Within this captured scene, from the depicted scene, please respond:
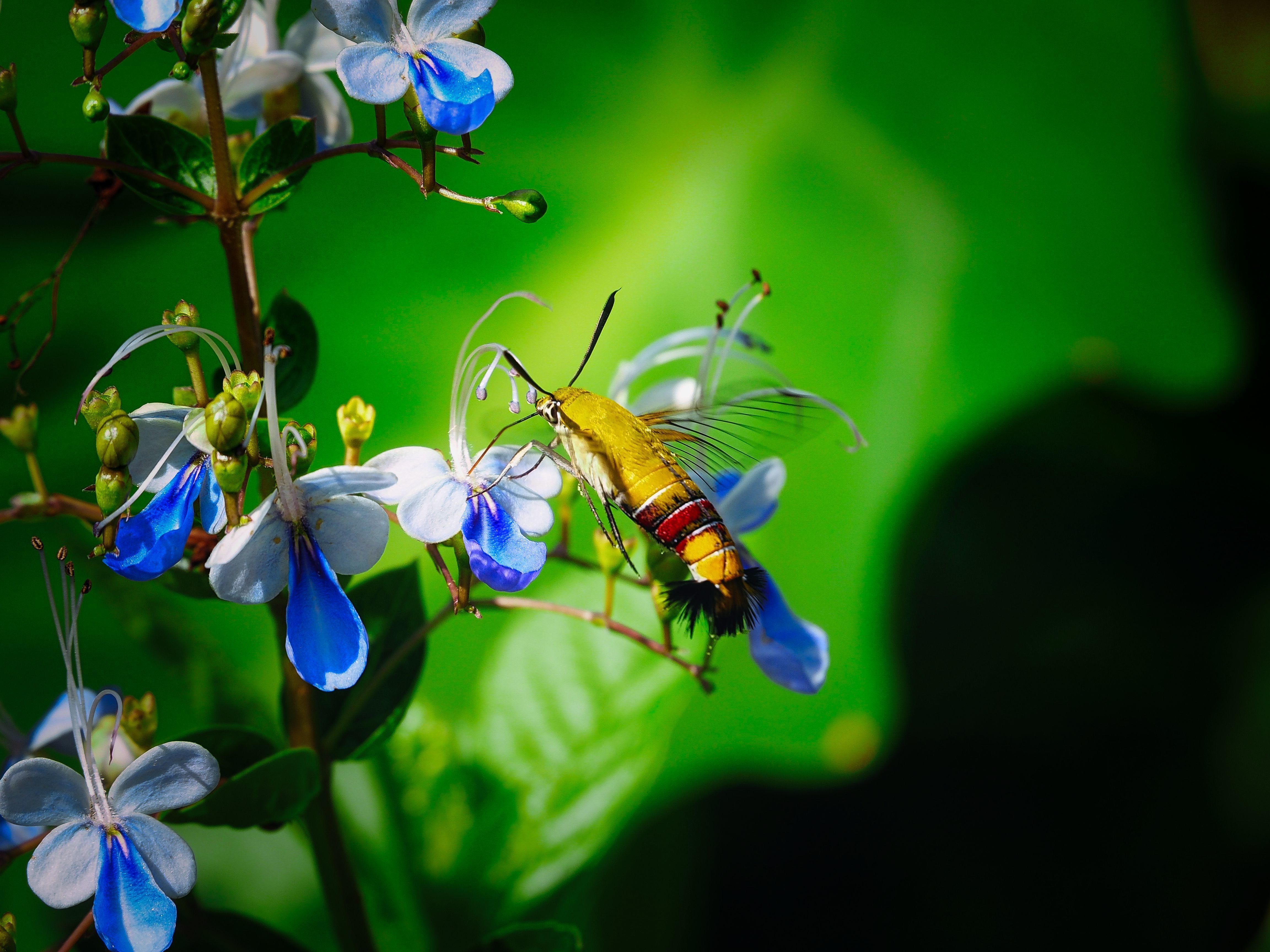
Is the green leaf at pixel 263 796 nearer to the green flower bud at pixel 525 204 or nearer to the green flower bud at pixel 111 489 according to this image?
the green flower bud at pixel 111 489

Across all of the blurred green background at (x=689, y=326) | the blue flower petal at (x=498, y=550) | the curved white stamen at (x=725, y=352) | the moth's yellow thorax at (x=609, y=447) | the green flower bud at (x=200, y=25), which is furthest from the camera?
the blurred green background at (x=689, y=326)

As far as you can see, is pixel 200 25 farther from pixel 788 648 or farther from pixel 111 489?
pixel 788 648

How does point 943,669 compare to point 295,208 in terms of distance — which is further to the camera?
point 943,669

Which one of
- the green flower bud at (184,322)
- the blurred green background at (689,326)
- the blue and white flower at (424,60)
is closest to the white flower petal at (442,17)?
the blue and white flower at (424,60)

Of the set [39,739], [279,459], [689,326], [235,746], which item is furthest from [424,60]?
[689,326]

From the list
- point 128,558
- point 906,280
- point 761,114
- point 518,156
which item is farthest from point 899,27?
point 128,558

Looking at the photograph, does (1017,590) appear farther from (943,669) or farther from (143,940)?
(143,940)
